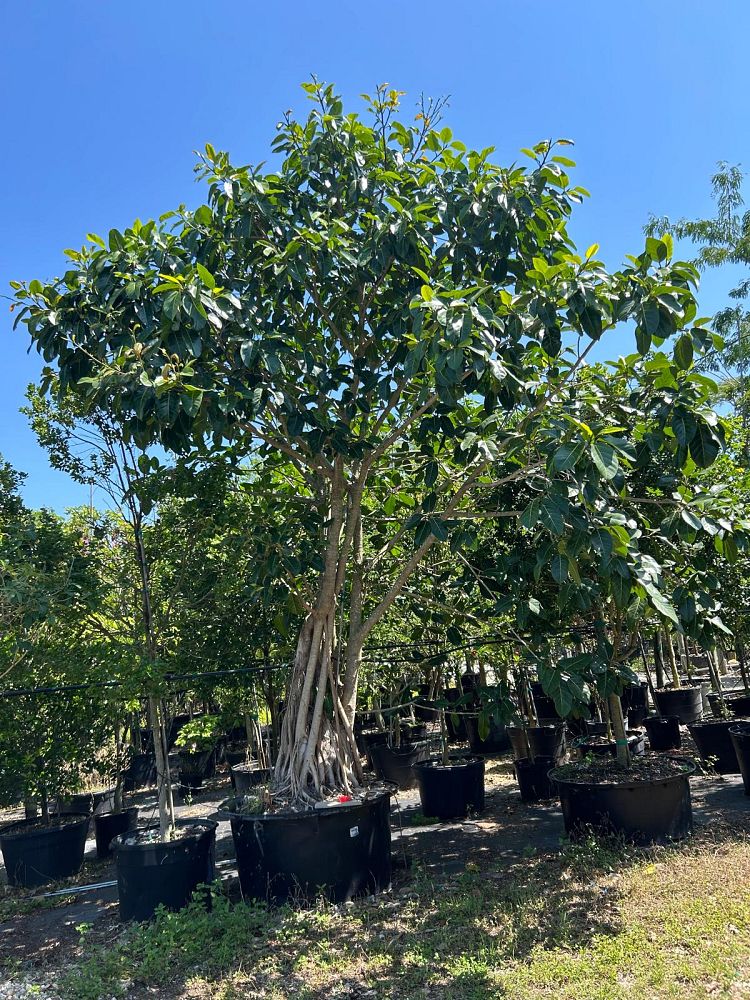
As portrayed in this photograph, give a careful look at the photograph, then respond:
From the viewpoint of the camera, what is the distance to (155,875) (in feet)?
14.2

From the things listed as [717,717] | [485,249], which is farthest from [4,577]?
[717,717]

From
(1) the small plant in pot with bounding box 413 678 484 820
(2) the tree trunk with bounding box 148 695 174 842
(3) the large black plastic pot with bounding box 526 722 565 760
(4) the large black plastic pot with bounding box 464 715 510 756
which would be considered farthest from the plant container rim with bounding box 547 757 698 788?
(4) the large black plastic pot with bounding box 464 715 510 756

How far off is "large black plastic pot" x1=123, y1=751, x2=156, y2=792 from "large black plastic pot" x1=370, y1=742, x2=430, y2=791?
3.53 metres

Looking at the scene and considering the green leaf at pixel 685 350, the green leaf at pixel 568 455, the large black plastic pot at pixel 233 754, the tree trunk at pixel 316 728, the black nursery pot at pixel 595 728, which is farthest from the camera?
the large black plastic pot at pixel 233 754

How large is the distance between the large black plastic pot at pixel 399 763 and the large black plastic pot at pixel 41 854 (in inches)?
145

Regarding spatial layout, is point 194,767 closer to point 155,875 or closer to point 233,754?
point 233,754

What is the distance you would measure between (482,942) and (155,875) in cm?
203

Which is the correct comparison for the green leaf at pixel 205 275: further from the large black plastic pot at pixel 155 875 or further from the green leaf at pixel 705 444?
the large black plastic pot at pixel 155 875

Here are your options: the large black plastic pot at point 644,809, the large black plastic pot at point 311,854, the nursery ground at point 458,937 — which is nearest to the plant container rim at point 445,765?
the nursery ground at point 458,937

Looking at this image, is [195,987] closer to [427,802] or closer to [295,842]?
[295,842]

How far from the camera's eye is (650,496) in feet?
16.4

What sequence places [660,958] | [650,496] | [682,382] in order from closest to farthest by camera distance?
[660,958]
[682,382]
[650,496]

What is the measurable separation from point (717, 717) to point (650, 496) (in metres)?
4.99

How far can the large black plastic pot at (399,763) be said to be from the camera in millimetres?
8500
